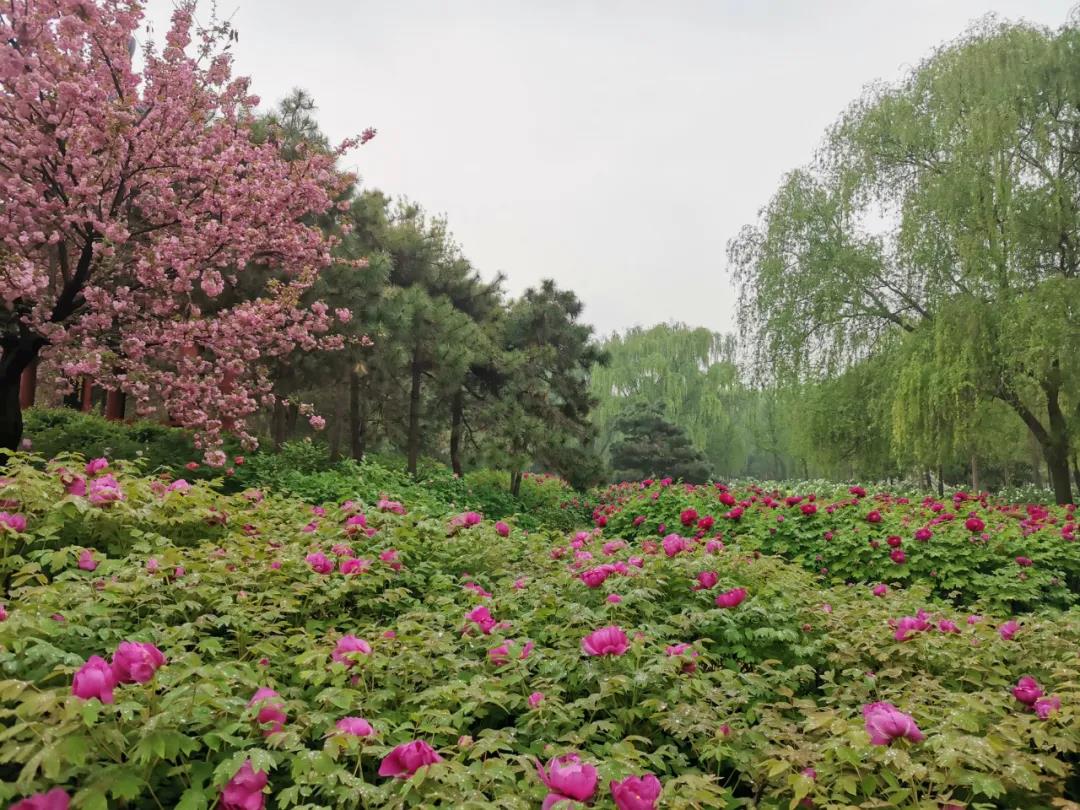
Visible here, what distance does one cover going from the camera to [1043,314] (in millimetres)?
10391

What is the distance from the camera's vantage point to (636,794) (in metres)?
1.47

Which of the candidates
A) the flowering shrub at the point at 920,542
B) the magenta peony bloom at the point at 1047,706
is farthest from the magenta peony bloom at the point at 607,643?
the flowering shrub at the point at 920,542

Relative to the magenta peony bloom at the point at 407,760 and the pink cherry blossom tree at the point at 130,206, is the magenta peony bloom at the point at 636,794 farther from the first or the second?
the pink cherry blossom tree at the point at 130,206

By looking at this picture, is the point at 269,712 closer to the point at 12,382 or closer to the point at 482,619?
the point at 482,619

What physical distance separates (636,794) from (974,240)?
12.7 metres

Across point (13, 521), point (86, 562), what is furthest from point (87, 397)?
point (86, 562)

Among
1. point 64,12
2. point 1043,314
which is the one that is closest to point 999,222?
point 1043,314

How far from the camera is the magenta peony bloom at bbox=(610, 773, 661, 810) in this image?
1.46 metres

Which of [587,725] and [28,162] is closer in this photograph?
[587,725]

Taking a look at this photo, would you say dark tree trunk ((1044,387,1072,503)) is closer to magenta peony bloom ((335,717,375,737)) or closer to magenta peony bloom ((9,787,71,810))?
magenta peony bloom ((335,717,375,737))

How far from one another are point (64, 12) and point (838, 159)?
13736mm

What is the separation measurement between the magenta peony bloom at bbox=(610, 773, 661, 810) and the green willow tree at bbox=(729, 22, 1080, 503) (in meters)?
11.0

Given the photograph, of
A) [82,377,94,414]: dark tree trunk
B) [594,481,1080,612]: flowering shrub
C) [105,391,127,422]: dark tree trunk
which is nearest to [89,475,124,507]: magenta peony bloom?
[594,481,1080,612]: flowering shrub

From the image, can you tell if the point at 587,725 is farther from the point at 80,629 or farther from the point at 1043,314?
the point at 1043,314
